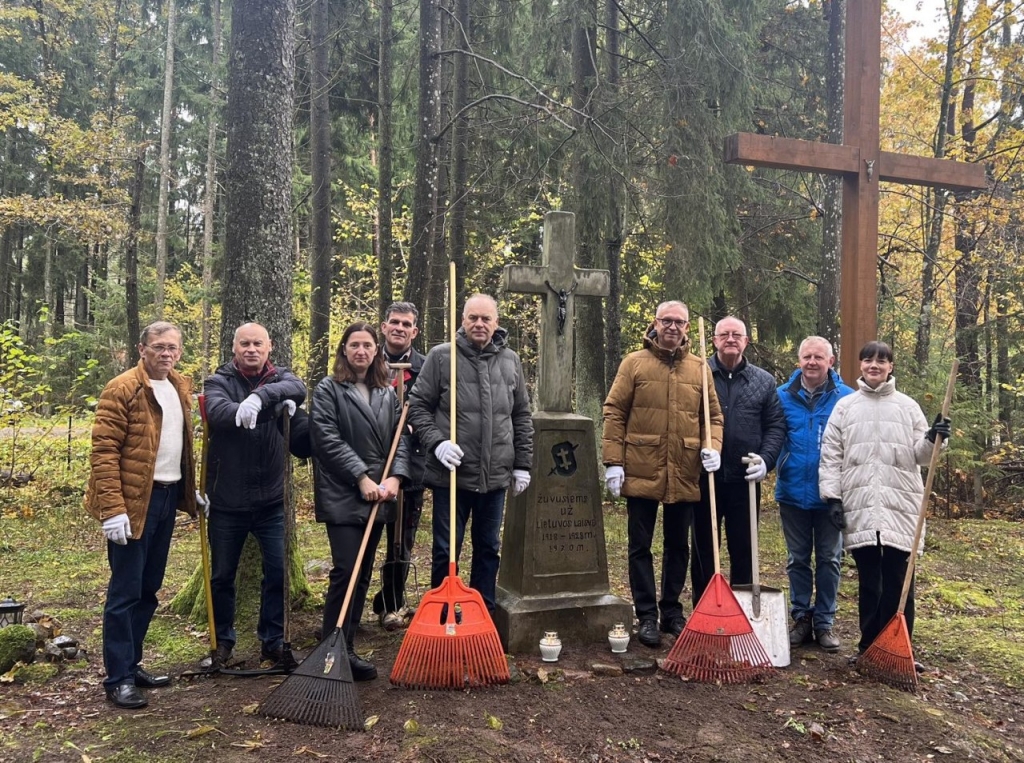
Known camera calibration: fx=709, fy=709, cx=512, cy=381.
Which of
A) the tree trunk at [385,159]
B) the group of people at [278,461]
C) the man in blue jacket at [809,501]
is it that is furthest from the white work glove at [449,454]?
the tree trunk at [385,159]

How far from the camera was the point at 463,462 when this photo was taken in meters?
4.02

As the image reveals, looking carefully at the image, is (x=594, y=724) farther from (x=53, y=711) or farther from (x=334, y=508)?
(x=53, y=711)

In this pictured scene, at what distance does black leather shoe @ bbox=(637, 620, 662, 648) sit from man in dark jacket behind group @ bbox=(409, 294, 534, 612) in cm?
97

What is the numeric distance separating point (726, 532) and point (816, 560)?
57 cm

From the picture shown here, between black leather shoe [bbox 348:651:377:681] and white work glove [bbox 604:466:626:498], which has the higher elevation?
white work glove [bbox 604:466:626:498]

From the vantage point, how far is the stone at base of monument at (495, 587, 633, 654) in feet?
13.9

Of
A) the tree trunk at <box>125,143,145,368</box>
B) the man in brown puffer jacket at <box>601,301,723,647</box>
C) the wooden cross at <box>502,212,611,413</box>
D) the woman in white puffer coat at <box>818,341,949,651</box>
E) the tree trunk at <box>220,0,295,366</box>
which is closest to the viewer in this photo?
the woman in white puffer coat at <box>818,341,949,651</box>

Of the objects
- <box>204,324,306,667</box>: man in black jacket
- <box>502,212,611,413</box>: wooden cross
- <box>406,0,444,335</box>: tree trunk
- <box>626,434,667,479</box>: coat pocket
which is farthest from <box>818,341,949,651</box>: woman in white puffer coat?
<box>406,0,444,335</box>: tree trunk

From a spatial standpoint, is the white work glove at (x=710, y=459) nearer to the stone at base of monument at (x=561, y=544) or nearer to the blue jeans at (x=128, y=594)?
the stone at base of monument at (x=561, y=544)

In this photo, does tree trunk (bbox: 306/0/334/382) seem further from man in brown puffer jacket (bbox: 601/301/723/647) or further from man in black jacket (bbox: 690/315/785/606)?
man in black jacket (bbox: 690/315/785/606)

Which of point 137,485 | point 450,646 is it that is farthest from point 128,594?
point 450,646

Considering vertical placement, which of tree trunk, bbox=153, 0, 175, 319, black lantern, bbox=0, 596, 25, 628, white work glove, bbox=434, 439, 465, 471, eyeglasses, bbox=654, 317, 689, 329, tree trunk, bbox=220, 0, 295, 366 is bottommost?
black lantern, bbox=0, 596, 25, 628

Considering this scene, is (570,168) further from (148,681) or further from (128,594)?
(148,681)

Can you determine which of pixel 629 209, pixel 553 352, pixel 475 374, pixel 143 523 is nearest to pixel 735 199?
pixel 629 209
